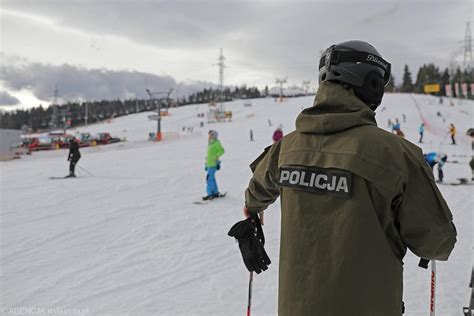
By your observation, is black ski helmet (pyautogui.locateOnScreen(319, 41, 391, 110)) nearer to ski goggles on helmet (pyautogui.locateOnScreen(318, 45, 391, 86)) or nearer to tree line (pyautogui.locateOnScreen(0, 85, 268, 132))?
ski goggles on helmet (pyautogui.locateOnScreen(318, 45, 391, 86))

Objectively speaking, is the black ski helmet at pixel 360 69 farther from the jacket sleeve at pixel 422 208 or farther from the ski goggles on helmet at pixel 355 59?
the jacket sleeve at pixel 422 208

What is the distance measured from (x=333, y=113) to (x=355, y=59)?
33 centimetres

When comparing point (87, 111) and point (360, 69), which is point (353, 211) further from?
point (87, 111)

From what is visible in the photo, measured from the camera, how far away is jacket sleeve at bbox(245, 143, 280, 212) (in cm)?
198

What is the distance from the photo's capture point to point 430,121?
38.2 meters

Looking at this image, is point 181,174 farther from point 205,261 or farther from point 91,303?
point 91,303

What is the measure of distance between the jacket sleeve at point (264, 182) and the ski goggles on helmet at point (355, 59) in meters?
0.52

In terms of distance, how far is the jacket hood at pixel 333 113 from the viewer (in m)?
1.53

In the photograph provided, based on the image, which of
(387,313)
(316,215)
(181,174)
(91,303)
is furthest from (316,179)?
(181,174)

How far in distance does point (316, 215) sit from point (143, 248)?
15.7ft

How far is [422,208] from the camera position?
1.47m

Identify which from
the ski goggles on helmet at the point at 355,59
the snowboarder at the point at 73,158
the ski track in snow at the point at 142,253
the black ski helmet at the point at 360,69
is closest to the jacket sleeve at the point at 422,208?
the black ski helmet at the point at 360,69

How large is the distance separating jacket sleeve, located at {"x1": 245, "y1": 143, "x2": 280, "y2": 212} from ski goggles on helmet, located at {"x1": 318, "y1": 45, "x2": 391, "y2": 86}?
0.52 metres

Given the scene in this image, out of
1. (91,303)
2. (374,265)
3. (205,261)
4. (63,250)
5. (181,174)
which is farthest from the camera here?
(181,174)
